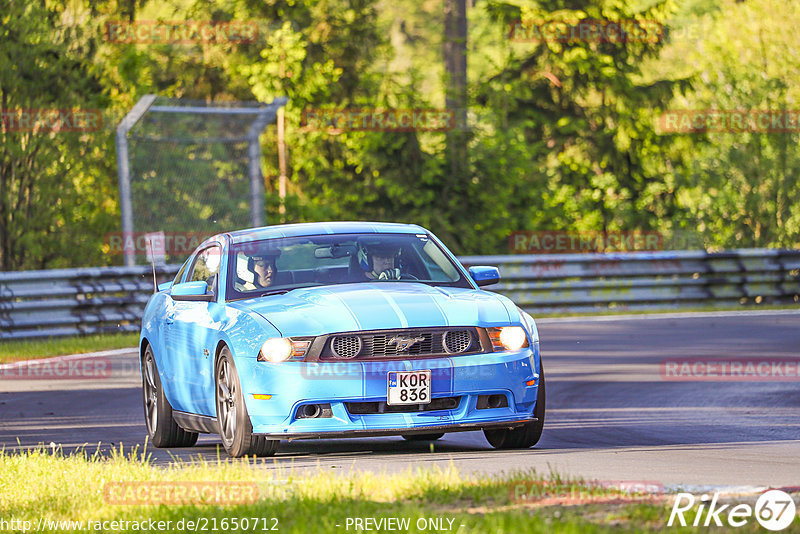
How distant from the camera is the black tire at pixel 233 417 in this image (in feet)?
28.8

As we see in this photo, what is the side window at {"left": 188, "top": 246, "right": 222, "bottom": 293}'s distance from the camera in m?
10.2

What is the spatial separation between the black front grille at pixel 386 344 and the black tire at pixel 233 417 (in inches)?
24.3

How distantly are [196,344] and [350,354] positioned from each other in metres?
1.54

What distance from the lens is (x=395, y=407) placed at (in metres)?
8.59

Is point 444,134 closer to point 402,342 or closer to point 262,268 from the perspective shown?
point 262,268

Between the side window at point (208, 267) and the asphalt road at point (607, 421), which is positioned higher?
the side window at point (208, 267)

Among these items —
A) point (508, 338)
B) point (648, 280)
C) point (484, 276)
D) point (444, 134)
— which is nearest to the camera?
point (508, 338)

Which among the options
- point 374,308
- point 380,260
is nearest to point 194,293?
point 380,260

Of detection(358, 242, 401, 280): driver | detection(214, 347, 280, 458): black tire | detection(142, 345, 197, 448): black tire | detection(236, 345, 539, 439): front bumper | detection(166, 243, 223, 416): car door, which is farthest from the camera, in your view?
detection(142, 345, 197, 448): black tire

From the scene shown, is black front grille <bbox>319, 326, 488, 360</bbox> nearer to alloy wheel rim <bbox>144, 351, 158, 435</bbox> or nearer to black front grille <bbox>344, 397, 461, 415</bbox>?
black front grille <bbox>344, 397, 461, 415</bbox>

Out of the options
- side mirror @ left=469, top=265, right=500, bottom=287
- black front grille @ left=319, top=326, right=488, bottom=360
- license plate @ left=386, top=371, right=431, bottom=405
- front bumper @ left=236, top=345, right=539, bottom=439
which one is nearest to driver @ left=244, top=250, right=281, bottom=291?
front bumper @ left=236, top=345, right=539, bottom=439

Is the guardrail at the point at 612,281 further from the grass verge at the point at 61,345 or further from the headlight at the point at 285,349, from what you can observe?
the headlight at the point at 285,349

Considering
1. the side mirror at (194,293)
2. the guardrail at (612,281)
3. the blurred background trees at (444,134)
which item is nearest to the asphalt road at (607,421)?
the side mirror at (194,293)

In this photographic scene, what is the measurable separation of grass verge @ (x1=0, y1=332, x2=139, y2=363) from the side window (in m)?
6.85
